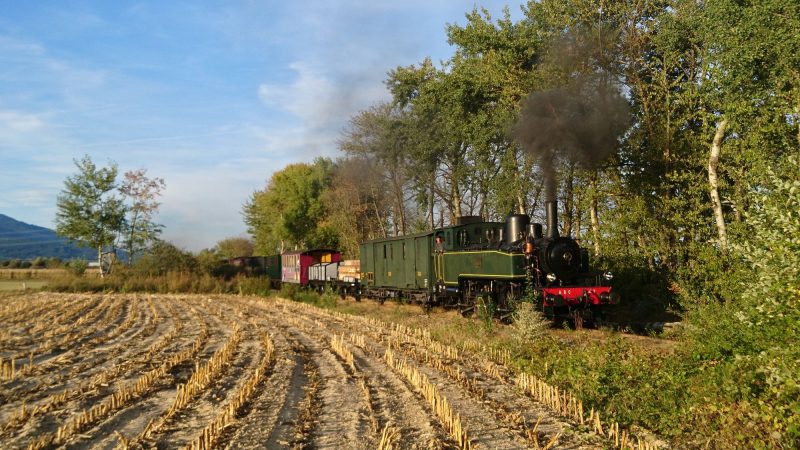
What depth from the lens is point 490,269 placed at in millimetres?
17156

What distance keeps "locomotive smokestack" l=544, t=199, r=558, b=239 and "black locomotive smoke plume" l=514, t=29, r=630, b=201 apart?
96.6 inches

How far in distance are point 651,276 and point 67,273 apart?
3778cm

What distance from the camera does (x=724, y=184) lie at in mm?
16953

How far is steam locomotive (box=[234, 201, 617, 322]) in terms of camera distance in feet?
51.9

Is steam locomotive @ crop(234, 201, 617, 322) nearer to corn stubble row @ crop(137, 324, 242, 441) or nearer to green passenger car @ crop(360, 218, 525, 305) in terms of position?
green passenger car @ crop(360, 218, 525, 305)

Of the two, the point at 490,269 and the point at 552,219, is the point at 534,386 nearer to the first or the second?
the point at 552,219

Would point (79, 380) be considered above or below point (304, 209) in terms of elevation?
below

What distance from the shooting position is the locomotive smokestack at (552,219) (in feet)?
53.3

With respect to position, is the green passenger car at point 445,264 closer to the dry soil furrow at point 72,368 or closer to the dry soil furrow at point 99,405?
the dry soil furrow at point 99,405

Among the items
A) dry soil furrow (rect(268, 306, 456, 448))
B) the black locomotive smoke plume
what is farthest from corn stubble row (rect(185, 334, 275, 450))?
the black locomotive smoke plume

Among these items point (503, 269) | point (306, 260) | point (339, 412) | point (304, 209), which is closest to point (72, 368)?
point (339, 412)

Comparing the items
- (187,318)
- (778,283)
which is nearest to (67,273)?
(187,318)

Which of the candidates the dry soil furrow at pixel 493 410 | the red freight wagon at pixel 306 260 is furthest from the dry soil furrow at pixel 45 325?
the red freight wagon at pixel 306 260

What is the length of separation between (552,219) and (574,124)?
16.1 ft
